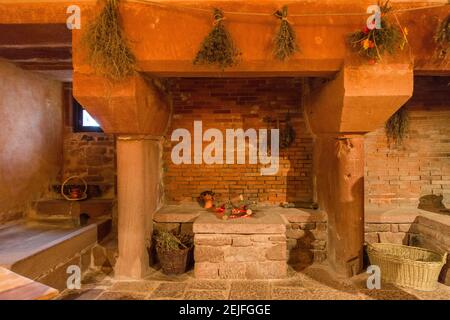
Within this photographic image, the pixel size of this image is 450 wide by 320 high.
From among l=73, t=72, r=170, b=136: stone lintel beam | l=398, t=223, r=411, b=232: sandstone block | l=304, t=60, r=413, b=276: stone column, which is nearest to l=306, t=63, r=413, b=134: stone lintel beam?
l=304, t=60, r=413, b=276: stone column

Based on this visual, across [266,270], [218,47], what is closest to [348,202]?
[266,270]

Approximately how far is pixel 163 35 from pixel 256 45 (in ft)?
3.42

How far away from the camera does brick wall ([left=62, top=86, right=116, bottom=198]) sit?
6.11 meters

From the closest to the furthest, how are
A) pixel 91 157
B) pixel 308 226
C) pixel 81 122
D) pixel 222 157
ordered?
1. pixel 308 226
2. pixel 222 157
3. pixel 91 157
4. pixel 81 122

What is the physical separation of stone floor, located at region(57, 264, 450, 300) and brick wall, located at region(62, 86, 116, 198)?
7.44ft

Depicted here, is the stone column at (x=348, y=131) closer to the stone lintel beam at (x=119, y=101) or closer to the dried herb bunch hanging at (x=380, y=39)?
the dried herb bunch hanging at (x=380, y=39)

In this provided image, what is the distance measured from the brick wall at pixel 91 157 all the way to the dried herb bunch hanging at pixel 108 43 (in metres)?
2.78

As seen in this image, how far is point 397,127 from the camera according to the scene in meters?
5.20

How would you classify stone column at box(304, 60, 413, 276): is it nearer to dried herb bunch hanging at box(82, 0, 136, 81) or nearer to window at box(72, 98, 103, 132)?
dried herb bunch hanging at box(82, 0, 136, 81)

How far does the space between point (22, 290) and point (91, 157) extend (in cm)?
446

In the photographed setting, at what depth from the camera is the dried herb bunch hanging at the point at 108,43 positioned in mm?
3457

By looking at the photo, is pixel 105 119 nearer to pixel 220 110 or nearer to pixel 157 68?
pixel 157 68

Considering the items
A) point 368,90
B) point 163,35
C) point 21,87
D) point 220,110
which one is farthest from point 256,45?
point 21,87

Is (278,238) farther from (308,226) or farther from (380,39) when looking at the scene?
(380,39)
